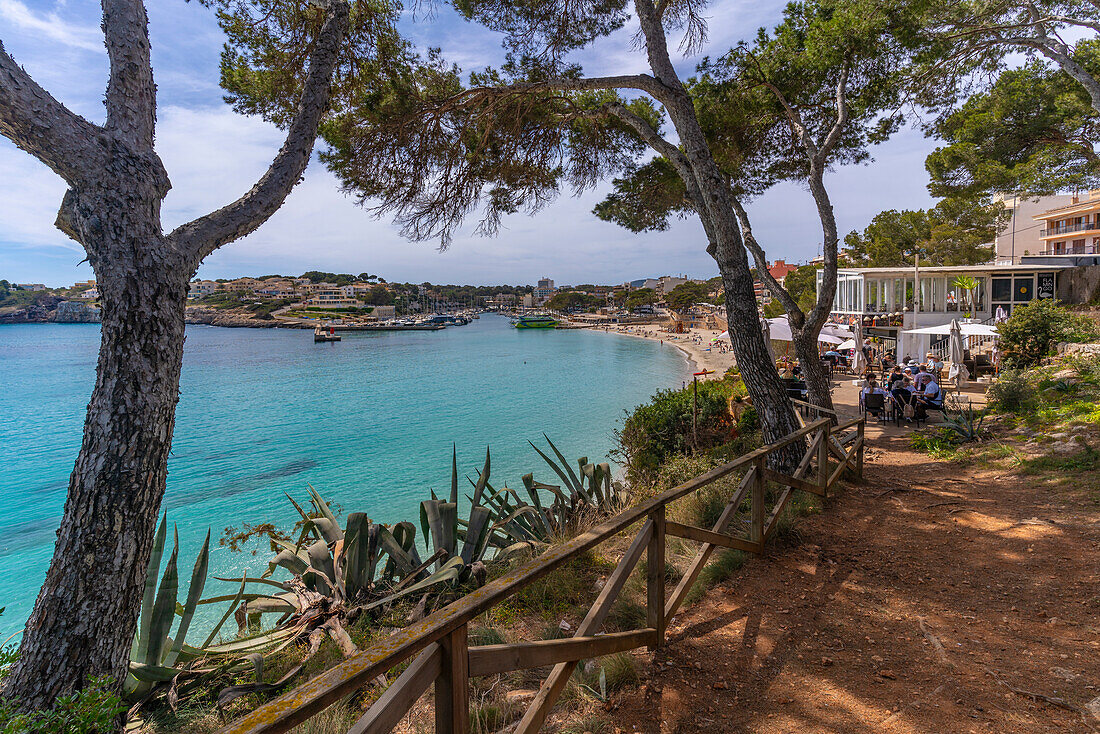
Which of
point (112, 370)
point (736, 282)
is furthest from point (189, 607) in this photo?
point (736, 282)

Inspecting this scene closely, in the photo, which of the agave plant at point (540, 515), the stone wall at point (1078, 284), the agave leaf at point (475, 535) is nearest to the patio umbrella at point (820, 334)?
the stone wall at point (1078, 284)

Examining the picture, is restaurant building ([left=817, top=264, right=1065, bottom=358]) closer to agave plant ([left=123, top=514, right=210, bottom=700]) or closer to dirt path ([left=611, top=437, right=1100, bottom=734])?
dirt path ([left=611, top=437, right=1100, bottom=734])

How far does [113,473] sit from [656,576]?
9.67 feet

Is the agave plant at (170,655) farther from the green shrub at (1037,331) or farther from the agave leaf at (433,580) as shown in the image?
the green shrub at (1037,331)

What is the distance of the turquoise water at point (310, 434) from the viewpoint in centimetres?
1292

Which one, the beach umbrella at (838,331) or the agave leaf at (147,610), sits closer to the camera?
the agave leaf at (147,610)

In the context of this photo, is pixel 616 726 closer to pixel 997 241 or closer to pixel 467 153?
pixel 467 153

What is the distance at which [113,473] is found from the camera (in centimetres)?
275

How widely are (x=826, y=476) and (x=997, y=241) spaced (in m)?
44.6

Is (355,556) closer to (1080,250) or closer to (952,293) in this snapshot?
(952,293)

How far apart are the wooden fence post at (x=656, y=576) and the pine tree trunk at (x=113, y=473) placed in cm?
277

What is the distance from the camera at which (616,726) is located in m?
2.40

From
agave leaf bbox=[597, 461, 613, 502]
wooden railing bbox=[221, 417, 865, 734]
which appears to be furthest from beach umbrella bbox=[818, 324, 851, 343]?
wooden railing bbox=[221, 417, 865, 734]

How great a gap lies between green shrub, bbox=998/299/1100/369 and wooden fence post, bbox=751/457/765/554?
1390cm
